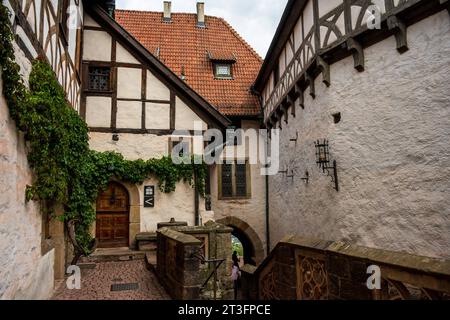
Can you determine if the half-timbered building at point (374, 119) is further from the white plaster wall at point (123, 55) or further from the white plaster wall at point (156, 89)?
the white plaster wall at point (123, 55)

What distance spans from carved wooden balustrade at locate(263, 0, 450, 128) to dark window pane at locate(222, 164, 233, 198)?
4931 mm

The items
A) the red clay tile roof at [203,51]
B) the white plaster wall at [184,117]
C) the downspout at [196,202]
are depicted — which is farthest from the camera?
the red clay tile roof at [203,51]

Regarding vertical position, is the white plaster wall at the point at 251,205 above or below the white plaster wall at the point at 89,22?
below

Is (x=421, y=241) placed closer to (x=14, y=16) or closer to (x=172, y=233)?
(x=172, y=233)

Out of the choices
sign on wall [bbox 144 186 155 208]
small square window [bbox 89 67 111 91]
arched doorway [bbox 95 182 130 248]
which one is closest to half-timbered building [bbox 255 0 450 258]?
sign on wall [bbox 144 186 155 208]

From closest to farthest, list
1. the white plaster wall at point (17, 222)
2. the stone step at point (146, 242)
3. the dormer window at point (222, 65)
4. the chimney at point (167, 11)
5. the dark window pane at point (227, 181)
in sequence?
the white plaster wall at point (17, 222) → the stone step at point (146, 242) → the dark window pane at point (227, 181) → the dormer window at point (222, 65) → the chimney at point (167, 11)

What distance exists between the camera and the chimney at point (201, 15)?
19016mm

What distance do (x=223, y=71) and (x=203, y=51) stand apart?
5.69ft

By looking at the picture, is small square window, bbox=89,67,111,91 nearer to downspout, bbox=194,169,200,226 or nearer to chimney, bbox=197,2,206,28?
downspout, bbox=194,169,200,226

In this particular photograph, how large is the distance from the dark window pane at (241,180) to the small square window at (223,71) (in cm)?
431

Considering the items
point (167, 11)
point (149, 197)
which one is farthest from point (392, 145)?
point (167, 11)

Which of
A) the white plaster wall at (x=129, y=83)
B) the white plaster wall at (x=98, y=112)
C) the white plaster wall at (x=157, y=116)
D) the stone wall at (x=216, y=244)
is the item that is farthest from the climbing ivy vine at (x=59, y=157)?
the stone wall at (x=216, y=244)

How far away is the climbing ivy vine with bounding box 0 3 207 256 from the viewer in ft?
13.2
